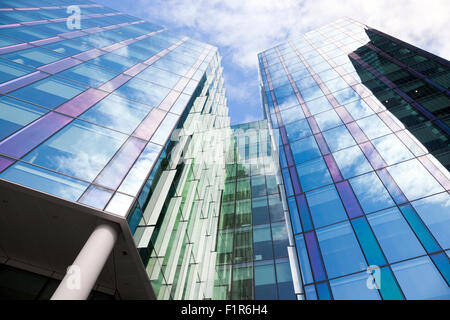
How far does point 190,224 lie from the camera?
17.0 m

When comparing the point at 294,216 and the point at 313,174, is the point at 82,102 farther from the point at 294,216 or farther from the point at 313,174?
the point at 313,174

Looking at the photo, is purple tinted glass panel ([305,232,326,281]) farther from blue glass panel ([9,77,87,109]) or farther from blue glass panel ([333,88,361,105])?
blue glass panel ([9,77,87,109])

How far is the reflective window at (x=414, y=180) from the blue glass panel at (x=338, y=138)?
3944mm

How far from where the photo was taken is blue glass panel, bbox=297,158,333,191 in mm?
17859

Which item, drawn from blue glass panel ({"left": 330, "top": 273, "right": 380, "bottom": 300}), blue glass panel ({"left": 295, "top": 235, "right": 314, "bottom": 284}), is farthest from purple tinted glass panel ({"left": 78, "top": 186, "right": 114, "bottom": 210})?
blue glass panel ({"left": 330, "top": 273, "right": 380, "bottom": 300})

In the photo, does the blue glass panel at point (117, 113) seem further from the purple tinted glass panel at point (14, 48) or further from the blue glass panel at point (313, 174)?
the blue glass panel at point (313, 174)

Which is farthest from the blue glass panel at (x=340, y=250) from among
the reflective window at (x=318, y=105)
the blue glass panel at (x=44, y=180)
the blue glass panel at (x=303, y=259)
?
the reflective window at (x=318, y=105)

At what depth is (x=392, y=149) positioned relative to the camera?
16953 millimetres

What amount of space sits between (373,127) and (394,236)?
9.14 m

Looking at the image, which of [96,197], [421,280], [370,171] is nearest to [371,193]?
[370,171]

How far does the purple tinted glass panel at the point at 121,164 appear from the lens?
991 cm

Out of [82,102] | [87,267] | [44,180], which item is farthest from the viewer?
[82,102]

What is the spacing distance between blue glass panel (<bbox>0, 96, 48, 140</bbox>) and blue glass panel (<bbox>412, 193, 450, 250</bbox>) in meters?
18.1
